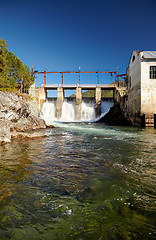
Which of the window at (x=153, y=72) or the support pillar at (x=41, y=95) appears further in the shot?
the support pillar at (x=41, y=95)

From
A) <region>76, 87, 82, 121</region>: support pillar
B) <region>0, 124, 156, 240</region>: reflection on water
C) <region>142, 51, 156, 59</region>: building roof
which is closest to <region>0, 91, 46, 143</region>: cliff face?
<region>0, 124, 156, 240</region>: reflection on water

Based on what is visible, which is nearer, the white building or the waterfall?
the white building

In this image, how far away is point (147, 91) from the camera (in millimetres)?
18188

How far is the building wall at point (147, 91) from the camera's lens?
59.3 ft

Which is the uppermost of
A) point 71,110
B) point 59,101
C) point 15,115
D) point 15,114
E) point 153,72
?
point 153,72

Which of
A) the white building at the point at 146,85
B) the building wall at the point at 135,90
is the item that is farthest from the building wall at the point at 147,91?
the building wall at the point at 135,90

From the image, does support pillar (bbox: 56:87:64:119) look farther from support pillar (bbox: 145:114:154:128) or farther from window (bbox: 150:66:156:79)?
window (bbox: 150:66:156:79)

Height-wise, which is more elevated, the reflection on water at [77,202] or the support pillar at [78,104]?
the support pillar at [78,104]

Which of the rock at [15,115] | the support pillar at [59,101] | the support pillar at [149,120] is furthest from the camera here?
the support pillar at [59,101]

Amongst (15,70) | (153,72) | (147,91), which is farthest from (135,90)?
(15,70)

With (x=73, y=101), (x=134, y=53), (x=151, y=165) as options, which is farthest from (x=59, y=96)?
(x=151, y=165)

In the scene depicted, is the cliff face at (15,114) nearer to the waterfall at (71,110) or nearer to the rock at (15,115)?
the rock at (15,115)

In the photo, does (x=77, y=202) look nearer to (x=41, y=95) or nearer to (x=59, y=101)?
(x=59, y=101)

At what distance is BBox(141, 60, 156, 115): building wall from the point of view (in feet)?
59.3
